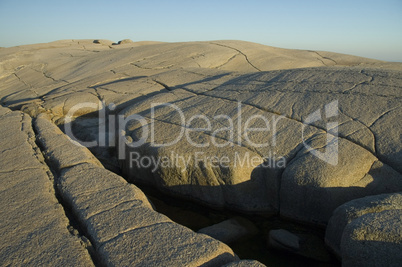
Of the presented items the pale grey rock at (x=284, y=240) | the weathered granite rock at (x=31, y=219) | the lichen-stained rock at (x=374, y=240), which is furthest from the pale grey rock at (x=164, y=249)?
the pale grey rock at (x=284, y=240)

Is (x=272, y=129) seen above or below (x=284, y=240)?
above

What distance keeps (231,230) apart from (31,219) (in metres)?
1.64

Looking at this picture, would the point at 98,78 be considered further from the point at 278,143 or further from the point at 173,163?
the point at 278,143

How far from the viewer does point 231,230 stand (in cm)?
288

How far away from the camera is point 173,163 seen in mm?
3336

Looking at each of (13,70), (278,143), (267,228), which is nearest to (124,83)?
(278,143)

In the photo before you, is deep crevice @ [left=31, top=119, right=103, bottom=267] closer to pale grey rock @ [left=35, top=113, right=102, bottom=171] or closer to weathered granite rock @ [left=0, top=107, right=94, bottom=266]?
weathered granite rock @ [left=0, top=107, right=94, bottom=266]

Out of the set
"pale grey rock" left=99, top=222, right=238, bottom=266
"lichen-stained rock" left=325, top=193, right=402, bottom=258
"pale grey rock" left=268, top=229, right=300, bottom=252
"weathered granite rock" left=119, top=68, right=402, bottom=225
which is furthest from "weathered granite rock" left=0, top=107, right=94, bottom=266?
"lichen-stained rock" left=325, top=193, right=402, bottom=258

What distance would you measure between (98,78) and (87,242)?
535 cm

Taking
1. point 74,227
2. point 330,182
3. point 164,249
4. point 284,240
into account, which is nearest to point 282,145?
point 330,182

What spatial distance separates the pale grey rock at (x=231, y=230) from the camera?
2.80 metres

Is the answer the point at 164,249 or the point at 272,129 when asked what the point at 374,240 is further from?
the point at 272,129

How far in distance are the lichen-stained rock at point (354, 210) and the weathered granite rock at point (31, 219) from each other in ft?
5.96

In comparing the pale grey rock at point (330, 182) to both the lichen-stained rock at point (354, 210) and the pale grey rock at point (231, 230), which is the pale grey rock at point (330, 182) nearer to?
the lichen-stained rock at point (354, 210)
